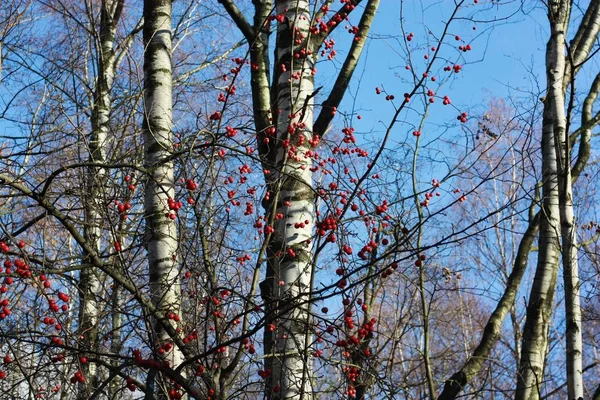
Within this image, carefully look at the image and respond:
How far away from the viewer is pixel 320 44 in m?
4.50

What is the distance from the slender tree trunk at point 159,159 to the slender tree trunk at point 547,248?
2191 millimetres

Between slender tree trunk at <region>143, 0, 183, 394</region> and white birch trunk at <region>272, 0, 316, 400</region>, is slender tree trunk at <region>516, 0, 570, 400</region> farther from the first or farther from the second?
slender tree trunk at <region>143, 0, 183, 394</region>

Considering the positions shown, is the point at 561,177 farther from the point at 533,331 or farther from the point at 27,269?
the point at 27,269

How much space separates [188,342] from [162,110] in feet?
5.08

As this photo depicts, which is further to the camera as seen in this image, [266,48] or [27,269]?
[266,48]

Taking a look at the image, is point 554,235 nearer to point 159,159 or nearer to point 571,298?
point 571,298

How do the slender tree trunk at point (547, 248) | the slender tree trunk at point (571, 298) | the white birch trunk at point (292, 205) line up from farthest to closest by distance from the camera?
the slender tree trunk at point (547, 248), the slender tree trunk at point (571, 298), the white birch trunk at point (292, 205)

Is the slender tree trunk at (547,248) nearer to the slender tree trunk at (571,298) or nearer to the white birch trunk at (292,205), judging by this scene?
the slender tree trunk at (571,298)

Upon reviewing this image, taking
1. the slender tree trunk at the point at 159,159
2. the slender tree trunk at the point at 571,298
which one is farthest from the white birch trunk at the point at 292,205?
the slender tree trunk at the point at 571,298

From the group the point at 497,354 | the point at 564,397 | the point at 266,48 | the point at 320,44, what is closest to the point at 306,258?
the point at 320,44

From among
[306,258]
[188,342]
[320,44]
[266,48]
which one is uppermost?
[266,48]

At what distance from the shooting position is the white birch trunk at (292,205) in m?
3.24

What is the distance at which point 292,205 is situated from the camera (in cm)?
370

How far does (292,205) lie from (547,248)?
186 centimetres
